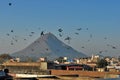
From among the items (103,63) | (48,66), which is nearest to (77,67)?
(48,66)

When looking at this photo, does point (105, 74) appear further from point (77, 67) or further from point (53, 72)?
point (77, 67)

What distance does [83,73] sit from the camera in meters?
107

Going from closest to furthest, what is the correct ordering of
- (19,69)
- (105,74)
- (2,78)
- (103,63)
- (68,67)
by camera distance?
(2,78), (105,74), (19,69), (68,67), (103,63)

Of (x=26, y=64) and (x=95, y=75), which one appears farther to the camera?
(x=26, y=64)

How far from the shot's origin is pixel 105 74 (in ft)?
339

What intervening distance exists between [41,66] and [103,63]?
65.7 metres

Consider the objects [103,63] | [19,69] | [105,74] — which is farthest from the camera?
[103,63]

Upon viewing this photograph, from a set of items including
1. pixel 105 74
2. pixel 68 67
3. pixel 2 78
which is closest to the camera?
pixel 2 78

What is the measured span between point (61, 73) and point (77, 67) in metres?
30.1

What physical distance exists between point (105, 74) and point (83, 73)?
21.4ft

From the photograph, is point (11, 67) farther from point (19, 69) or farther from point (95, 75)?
point (95, 75)

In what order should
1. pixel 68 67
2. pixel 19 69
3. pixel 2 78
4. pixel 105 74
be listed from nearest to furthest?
pixel 2 78 < pixel 105 74 < pixel 19 69 < pixel 68 67

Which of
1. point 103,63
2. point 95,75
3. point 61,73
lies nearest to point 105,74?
point 95,75

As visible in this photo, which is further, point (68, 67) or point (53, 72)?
point (68, 67)
